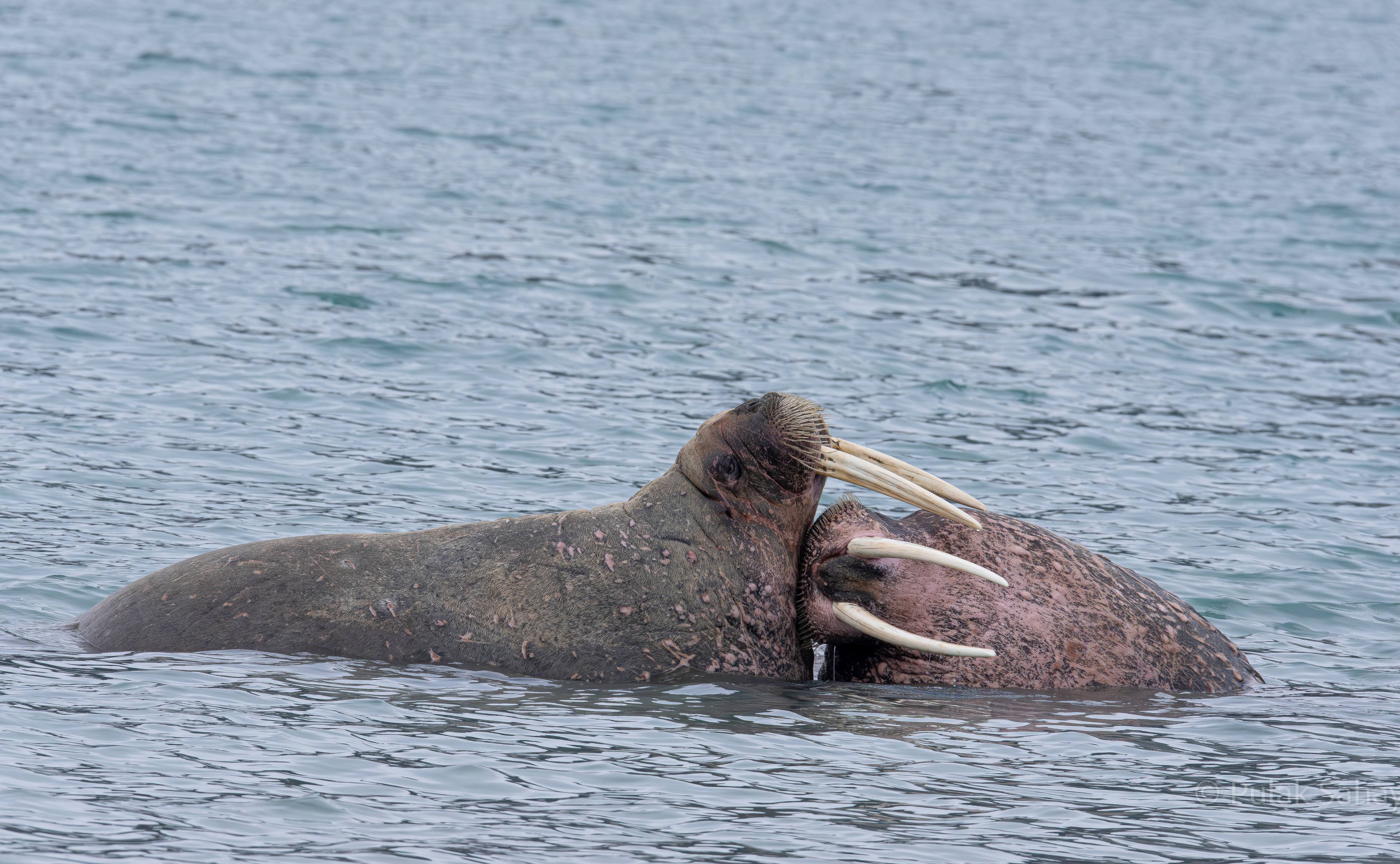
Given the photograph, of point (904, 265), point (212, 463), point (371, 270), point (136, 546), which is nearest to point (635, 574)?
point (136, 546)

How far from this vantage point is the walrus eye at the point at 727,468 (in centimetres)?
809

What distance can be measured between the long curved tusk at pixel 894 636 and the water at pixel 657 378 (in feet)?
0.85

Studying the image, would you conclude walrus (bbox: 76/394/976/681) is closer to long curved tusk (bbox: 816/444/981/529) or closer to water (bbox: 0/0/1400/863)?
long curved tusk (bbox: 816/444/981/529)

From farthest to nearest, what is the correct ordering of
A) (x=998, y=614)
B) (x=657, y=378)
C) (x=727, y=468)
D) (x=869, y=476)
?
(x=657, y=378) → (x=998, y=614) → (x=727, y=468) → (x=869, y=476)

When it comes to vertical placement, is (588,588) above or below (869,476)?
below

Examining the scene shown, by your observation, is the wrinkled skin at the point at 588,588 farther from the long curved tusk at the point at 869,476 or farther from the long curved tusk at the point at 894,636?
the long curved tusk at the point at 894,636

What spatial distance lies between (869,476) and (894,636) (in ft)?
2.44

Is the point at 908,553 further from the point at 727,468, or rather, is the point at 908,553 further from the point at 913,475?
the point at 727,468

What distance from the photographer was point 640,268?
65.7 ft

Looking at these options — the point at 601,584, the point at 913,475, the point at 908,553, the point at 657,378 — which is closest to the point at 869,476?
the point at 908,553

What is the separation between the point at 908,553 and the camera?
7.80 m

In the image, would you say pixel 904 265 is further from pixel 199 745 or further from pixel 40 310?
pixel 199 745

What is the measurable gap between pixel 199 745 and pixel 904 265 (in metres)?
15.2

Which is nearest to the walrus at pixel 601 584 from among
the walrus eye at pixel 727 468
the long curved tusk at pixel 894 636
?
the walrus eye at pixel 727 468
